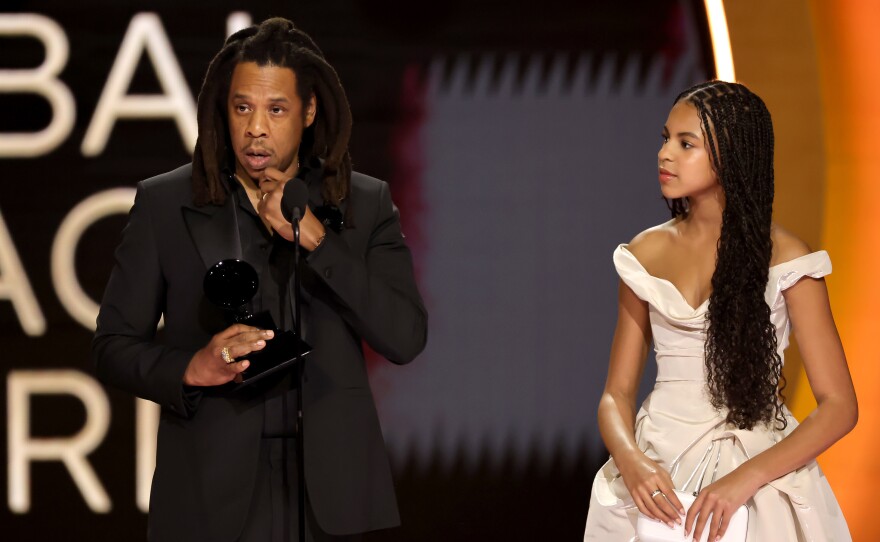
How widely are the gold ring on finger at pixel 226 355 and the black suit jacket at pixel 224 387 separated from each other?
14 centimetres

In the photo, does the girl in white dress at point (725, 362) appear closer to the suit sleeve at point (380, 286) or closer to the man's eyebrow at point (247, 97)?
the suit sleeve at point (380, 286)

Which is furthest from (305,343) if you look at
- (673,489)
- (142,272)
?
(673,489)

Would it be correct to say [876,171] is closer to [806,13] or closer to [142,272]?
[806,13]

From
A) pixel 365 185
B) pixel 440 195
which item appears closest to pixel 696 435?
pixel 365 185

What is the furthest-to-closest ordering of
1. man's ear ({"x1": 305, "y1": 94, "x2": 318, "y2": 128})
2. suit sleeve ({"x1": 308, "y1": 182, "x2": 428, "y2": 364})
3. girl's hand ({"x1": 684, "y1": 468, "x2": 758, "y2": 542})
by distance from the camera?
man's ear ({"x1": 305, "y1": 94, "x2": 318, "y2": 128}), girl's hand ({"x1": 684, "y1": 468, "x2": 758, "y2": 542}), suit sleeve ({"x1": 308, "y1": 182, "x2": 428, "y2": 364})

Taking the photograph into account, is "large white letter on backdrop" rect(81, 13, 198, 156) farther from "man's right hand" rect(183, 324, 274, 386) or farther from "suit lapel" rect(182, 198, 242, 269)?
"man's right hand" rect(183, 324, 274, 386)

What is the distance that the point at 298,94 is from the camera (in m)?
2.23

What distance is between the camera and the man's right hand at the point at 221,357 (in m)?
1.90

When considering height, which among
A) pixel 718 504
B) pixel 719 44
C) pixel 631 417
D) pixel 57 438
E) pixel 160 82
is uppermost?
pixel 719 44

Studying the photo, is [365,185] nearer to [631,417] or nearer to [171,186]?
[171,186]

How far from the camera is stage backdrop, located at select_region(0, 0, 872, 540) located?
12.3 feet

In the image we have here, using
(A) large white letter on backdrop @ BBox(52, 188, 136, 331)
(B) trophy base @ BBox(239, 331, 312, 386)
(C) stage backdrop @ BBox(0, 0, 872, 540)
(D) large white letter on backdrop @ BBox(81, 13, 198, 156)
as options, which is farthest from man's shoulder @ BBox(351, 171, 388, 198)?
(A) large white letter on backdrop @ BBox(52, 188, 136, 331)

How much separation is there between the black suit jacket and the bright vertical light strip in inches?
77.0

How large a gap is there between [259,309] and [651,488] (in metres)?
0.85
